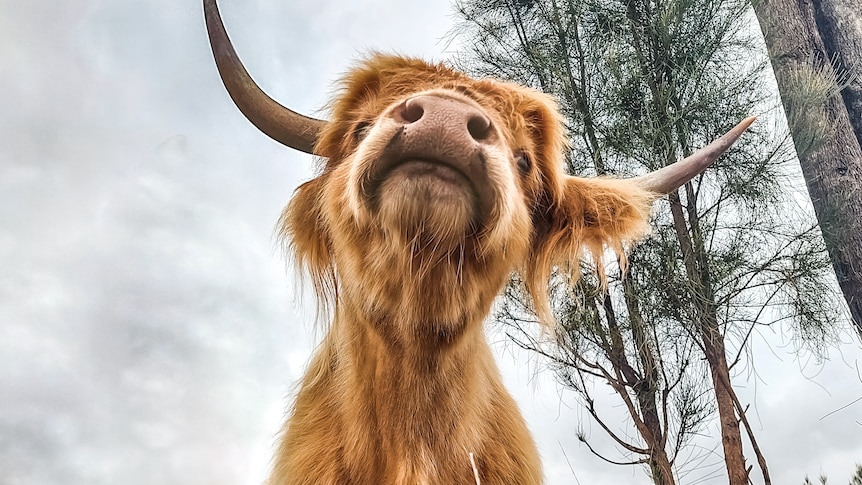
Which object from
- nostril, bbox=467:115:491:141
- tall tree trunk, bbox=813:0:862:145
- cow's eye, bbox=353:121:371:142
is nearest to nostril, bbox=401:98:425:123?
nostril, bbox=467:115:491:141

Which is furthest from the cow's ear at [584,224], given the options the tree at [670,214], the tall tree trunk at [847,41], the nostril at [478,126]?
the tall tree trunk at [847,41]

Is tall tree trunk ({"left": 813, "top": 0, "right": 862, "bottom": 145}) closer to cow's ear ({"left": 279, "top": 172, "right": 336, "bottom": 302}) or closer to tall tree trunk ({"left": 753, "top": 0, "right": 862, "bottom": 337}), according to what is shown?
tall tree trunk ({"left": 753, "top": 0, "right": 862, "bottom": 337})

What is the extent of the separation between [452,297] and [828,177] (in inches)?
147

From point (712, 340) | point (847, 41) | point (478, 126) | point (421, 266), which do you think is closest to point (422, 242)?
point (421, 266)

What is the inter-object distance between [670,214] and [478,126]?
3532mm

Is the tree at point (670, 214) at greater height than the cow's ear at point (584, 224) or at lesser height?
greater

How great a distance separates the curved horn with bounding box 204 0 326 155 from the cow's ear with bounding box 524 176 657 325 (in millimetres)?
735

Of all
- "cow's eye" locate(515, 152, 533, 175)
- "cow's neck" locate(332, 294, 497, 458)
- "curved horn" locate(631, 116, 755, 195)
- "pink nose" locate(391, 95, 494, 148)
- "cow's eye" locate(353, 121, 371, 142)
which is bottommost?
"cow's neck" locate(332, 294, 497, 458)

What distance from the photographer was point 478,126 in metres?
1.32

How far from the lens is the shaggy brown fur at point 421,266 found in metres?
1.38

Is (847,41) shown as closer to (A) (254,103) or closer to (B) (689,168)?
(B) (689,168)

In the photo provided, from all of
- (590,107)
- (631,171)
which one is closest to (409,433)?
(631,171)

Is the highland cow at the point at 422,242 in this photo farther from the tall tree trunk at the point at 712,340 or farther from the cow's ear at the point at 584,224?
the tall tree trunk at the point at 712,340

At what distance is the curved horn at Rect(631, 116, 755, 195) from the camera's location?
187 cm
